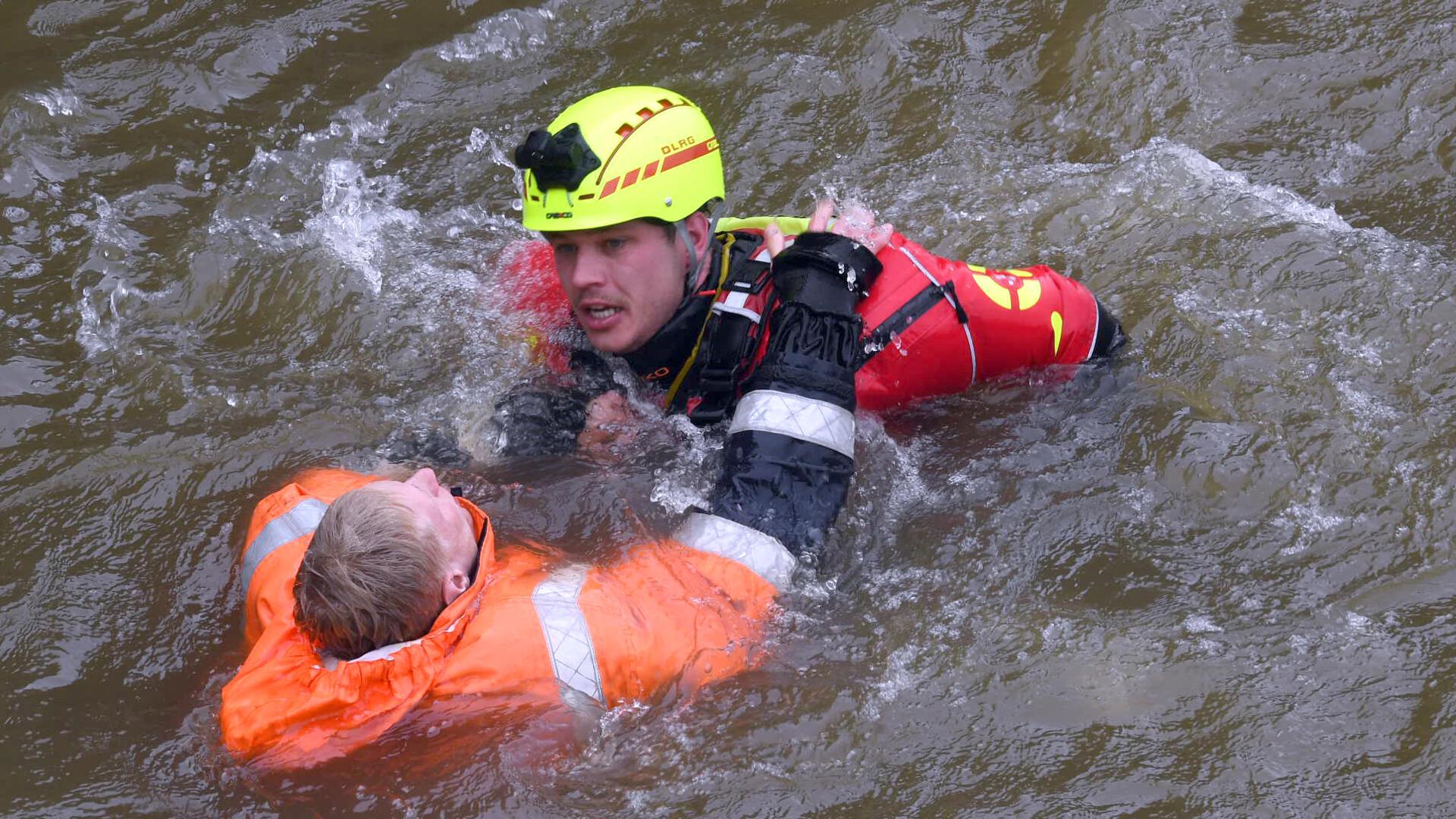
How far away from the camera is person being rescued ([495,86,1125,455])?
4.15 metres

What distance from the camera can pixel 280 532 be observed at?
3.92 metres

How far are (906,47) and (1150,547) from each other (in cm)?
392

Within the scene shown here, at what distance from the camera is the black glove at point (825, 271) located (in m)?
4.11

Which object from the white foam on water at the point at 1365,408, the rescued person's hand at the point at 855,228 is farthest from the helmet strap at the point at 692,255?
the white foam on water at the point at 1365,408

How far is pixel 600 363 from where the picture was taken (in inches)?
185

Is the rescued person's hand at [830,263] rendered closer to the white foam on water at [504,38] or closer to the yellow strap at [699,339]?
the yellow strap at [699,339]

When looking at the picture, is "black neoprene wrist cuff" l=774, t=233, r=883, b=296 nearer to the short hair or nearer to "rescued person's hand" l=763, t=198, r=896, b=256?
"rescued person's hand" l=763, t=198, r=896, b=256

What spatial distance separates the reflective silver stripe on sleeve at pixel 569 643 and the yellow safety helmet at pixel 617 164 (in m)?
1.34

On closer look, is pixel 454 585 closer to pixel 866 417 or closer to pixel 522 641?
pixel 522 641

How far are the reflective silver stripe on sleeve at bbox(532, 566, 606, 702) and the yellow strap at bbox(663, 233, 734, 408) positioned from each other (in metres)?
1.26

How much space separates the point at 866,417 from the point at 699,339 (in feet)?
2.29

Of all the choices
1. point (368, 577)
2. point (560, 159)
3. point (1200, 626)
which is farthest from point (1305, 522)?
point (368, 577)

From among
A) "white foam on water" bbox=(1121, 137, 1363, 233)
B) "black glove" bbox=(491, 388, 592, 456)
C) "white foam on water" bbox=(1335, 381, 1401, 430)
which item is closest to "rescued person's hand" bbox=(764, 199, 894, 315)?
"black glove" bbox=(491, 388, 592, 456)

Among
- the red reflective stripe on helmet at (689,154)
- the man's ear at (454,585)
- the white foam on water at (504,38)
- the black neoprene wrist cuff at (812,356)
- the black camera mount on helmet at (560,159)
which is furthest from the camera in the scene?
the white foam on water at (504,38)
